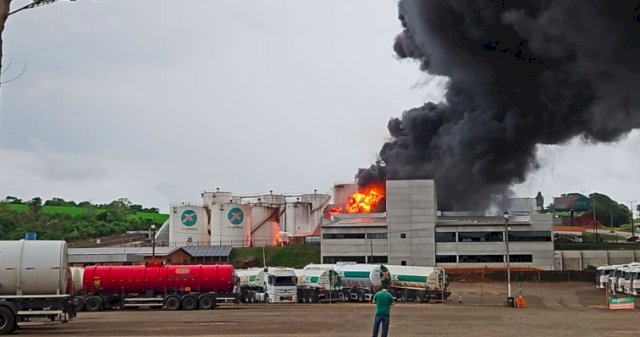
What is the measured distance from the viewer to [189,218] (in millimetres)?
129000

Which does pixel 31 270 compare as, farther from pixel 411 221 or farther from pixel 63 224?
pixel 63 224

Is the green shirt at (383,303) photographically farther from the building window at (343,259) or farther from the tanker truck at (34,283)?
the building window at (343,259)

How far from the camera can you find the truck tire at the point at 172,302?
53.3m

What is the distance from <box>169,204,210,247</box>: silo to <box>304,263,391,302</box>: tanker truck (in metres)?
65.7

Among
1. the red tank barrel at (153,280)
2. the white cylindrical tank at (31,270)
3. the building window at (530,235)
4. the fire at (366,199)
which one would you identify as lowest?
the red tank barrel at (153,280)

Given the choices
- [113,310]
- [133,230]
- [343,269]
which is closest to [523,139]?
[343,269]

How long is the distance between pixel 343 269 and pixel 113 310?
75.3ft

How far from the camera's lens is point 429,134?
123500mm

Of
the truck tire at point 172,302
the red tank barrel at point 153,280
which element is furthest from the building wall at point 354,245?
the truck tire at point 172,302

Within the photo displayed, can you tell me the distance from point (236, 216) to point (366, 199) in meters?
23.6

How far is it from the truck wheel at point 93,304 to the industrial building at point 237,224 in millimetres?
74124

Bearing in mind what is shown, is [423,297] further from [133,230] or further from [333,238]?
[133,230]

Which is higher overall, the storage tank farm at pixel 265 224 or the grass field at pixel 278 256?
the storage tank farm at pixel 265 224

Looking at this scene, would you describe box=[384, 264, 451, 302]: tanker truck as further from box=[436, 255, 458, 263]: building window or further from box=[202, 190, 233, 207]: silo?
box=[202, 190, 233, 207]: silo
